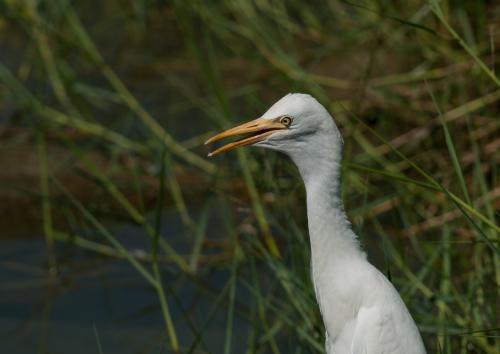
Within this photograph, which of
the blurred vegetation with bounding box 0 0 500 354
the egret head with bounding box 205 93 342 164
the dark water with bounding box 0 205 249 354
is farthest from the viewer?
the dark water with bounding box 0 205 249 354

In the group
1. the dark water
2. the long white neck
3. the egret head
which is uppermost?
the egret head

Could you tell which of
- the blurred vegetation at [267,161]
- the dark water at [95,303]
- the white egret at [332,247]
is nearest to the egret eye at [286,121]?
the white egret at [332,247]

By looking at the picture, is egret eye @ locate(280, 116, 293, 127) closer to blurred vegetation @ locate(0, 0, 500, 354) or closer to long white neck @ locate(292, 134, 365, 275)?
long white neck @ locate(292, 134, 365, 275)

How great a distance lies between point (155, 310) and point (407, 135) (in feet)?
3.55

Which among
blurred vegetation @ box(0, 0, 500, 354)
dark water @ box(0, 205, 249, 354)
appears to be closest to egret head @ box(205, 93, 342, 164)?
blurred vegetation @ box(0, 0, 500, 354)

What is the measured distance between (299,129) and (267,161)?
28.1 inches

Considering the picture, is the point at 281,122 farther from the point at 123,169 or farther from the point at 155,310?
the point at 123,169

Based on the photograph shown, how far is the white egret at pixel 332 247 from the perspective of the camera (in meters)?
2.29

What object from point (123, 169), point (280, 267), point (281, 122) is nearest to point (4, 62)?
point (123, 169)

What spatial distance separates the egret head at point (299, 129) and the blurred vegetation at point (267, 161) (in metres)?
0.54

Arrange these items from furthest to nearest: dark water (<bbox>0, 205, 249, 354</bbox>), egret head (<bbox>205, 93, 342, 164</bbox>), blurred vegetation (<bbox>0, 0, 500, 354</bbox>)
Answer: dark water (<bbox>0, 205, 249, 354</bbox>) < blurred vegetation (<bbox>0, 0, 500, 354</bbox>) < egret head (<bbox>205, 93, 342, 164</bbox>)

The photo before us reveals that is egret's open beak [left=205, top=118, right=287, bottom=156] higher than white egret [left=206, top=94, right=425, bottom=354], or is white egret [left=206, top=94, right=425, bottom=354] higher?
egret's open beak [left=205, top=118, right=287, bottom=156]

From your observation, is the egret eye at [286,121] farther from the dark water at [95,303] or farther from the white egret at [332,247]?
the dark water at [95,303]

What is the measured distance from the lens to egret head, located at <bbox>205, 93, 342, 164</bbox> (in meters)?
2.28
